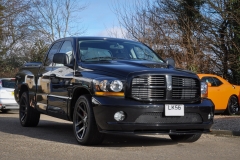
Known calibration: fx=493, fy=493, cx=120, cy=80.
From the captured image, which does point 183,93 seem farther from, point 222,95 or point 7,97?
point 7,97

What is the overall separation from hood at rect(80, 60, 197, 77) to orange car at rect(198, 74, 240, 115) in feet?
26.3

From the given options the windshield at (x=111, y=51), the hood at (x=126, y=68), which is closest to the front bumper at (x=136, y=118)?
the hood at (x=126, y=68)

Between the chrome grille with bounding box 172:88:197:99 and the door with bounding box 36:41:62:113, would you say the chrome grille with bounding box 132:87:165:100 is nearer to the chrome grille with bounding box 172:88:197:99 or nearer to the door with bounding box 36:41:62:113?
the chrome grille with bounding box 172:88:197:99

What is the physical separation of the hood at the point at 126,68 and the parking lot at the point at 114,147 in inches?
47.4

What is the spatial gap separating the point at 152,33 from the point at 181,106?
56.6ft

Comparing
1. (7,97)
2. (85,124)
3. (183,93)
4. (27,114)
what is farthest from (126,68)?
(7,97)

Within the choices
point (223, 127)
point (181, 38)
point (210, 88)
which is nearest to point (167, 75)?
point (223, 127)

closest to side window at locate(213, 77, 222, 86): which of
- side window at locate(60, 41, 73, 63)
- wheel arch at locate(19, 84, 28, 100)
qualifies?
wheel arch at locate(19, 84, 28, 100)

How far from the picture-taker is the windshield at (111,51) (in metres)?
8.88

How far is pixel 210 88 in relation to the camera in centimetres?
1600

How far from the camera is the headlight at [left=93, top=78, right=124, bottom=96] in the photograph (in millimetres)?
7449

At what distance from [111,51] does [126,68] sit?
53.4 inches

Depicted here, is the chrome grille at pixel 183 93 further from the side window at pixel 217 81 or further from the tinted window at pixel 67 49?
the side window at pixel 217 81

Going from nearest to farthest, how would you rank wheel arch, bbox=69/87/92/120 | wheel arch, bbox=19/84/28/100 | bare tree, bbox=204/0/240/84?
wheel arch, bbox=69/87/92/120
wheel arch, bbox=19/84/28/100
bare tree, bbox=204/0/240/84
